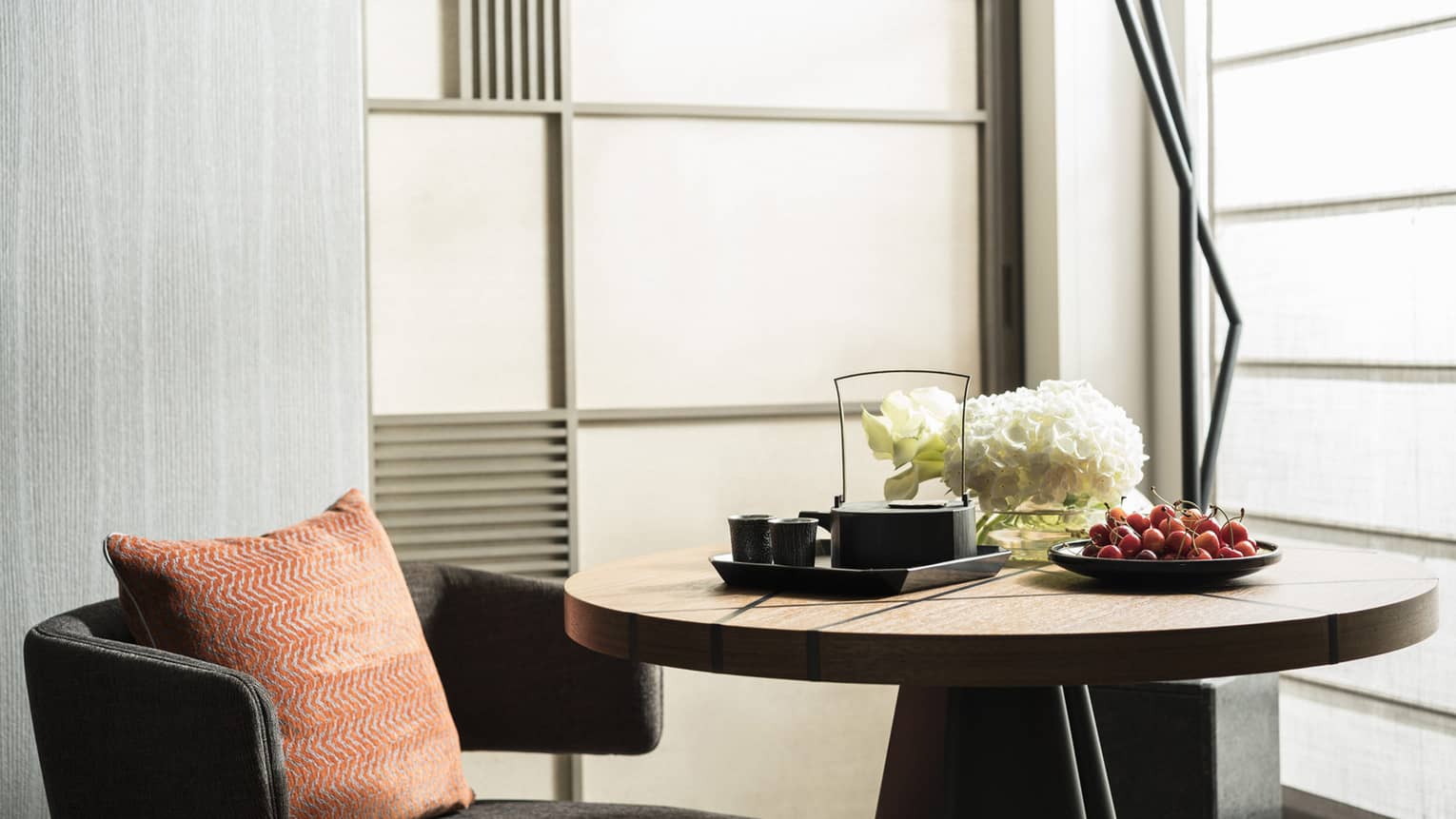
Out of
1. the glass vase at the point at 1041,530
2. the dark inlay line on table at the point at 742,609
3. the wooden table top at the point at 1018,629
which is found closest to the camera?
the wooden table top at the point at 1018,629

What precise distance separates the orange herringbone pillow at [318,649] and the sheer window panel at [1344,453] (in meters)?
1.78

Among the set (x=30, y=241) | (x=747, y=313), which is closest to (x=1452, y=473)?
(x=747, y=313)

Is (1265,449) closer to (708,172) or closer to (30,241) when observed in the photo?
(708,172)

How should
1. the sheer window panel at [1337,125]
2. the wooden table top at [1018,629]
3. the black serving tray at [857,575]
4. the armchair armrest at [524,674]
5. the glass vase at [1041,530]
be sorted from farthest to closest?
the sheer window panel at [1337,125]
the armchair armrest at [524,674]
the glass vase at [1041,530]
the black serving tray at [857,575]
the wooden table top at [1018,629]

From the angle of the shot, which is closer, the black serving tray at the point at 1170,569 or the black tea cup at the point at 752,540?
the black serving tray at the point at 1170,569

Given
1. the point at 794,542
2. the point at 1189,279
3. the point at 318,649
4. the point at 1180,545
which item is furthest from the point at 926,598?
the point at 1189,279

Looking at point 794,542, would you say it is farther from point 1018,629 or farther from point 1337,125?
point 1337,125

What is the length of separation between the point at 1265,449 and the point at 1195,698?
0.78 metres

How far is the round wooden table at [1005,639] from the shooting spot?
1180 mm

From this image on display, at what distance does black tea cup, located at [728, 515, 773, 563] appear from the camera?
1.52m

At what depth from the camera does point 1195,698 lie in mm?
2205

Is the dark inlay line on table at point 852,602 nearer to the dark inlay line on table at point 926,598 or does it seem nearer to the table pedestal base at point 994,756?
the dark inlay line on table at point 926,598

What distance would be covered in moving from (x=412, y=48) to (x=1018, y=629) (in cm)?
198

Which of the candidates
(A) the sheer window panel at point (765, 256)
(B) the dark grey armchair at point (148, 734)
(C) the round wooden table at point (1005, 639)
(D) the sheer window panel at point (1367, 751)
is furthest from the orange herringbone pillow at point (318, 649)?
(D) the sheer window panel at point (1367, 751)
